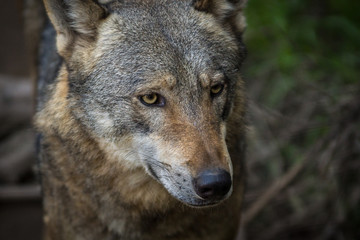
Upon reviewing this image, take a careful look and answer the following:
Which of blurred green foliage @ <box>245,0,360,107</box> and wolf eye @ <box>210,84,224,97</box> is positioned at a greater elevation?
wolf eye @ <box>210,84,224,97</box>

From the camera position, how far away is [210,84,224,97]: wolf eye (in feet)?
10.6

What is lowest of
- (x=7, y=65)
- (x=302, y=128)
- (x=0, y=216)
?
(x=0, y=216)

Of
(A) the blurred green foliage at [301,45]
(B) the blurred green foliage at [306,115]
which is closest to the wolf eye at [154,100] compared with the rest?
(B) the blurred green foliage at [306,115]

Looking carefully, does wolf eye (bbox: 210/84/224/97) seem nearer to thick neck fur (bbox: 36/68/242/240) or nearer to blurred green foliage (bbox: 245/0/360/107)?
thick neck fur (bbox: 36/68/242/240)

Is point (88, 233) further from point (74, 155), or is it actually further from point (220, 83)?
point (220, 83)

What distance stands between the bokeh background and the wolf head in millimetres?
1728

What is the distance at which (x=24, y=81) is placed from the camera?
7281mm

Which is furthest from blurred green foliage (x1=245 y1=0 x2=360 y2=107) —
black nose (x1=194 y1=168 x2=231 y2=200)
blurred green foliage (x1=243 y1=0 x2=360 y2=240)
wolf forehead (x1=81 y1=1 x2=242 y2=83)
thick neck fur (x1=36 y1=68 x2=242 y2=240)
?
black nose (x1=194 y1=168 x2=231 y2=200)

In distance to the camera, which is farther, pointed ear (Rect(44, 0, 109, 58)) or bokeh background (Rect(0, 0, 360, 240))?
bokeh background (Rect(0, 0, 360, 240))

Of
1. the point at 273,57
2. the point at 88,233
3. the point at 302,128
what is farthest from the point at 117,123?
the point at 273,57

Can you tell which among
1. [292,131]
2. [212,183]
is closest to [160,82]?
[212,183]

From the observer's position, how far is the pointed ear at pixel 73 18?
11.1 feet

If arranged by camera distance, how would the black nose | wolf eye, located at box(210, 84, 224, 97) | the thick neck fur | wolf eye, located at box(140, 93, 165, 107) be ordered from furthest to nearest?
the thick neck fur → wolf eye, located at box(210, 84, 224, 97) → wolf eye, located at box(140, 93, 165, 107) → the black nose

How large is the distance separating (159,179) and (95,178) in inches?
24.8
